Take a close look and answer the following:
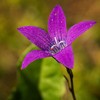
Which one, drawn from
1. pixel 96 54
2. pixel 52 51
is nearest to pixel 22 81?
pixel 52 51

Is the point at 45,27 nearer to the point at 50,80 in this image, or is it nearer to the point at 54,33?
the point at 50,80

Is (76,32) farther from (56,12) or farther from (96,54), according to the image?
(96,54)

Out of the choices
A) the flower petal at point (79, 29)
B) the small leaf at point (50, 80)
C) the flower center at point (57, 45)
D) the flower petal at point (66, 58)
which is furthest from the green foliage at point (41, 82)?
the flower petal at point (66, 58)

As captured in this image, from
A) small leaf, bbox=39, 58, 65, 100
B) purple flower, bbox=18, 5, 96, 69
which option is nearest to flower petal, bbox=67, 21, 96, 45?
purple flower, bbox=18, 5, 96, 69

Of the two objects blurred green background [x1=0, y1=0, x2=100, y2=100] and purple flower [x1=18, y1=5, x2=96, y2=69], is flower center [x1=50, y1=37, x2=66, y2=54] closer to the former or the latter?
purple flower [x1=18, y1=5, x2=96, y2=69]

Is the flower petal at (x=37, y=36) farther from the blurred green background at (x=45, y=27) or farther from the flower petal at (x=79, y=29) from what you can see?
the blurred green background at (x=45, y=27)
